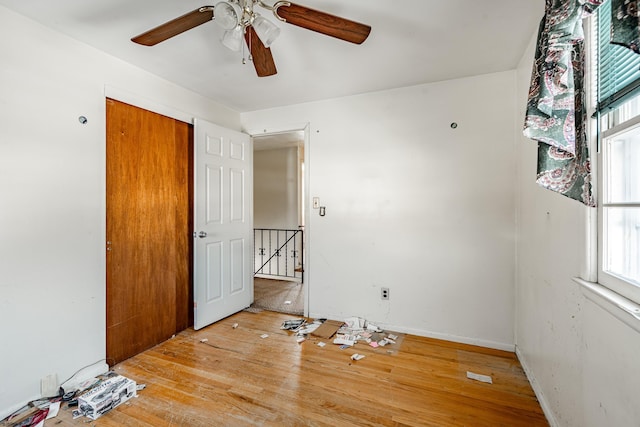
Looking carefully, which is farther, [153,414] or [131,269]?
[131,269]

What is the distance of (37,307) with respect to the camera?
1811 millimetres

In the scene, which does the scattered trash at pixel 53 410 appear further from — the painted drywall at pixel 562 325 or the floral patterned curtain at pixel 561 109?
the floral patterned curtain at pixel 561 109

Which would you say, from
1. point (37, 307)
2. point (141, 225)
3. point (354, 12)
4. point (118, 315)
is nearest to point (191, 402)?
point (118, 315)

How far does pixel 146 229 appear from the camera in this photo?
2461 millimetres

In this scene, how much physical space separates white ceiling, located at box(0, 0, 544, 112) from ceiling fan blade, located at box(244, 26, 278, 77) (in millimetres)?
217

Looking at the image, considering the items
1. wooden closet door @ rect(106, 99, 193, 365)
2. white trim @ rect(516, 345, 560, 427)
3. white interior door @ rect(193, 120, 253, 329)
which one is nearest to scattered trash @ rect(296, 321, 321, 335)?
white interior door @ rect(193, 120, 253, 329)

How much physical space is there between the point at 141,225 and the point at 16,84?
1170mm

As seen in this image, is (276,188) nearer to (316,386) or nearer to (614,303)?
(316,386)

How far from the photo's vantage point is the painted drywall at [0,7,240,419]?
1.70m

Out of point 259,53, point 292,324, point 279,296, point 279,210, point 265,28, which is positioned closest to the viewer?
point 265,28

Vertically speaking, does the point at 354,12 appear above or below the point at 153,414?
above

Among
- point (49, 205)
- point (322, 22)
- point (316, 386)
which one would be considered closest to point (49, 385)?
point (49, 205)

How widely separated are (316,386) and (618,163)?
2023mm

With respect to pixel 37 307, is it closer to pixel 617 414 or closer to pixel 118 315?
pixel 118 315
